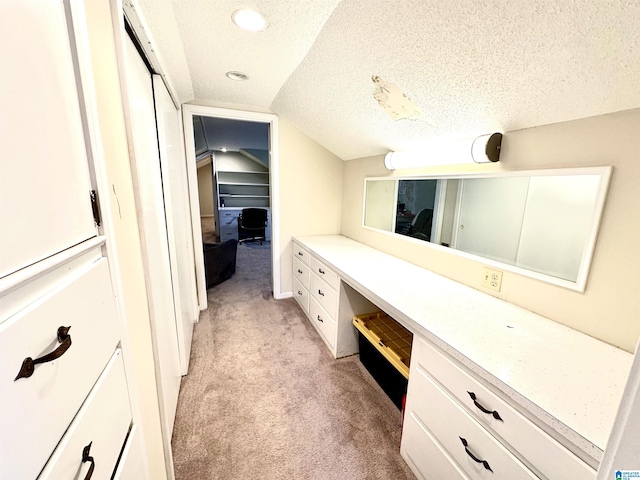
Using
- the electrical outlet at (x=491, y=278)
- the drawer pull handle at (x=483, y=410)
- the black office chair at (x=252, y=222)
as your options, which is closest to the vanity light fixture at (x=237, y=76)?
the electrical outlet at (x=491, y=278)

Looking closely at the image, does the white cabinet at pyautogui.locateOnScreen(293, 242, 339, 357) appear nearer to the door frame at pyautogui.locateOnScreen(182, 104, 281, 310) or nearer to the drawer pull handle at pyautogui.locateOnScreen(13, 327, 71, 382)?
the door frame at pyautogui.locateOnScreen(182, 104, 281, 310)

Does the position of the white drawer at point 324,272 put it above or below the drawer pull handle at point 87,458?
below

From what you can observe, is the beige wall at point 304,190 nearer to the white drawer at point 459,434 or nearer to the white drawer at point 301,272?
the white drawer at point 301,272

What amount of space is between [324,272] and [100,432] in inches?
66.2

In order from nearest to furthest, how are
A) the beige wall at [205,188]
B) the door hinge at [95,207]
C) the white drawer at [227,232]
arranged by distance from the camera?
the door hinge at [95,207], the white drawer at [227,232], the beige wall at [205,188]

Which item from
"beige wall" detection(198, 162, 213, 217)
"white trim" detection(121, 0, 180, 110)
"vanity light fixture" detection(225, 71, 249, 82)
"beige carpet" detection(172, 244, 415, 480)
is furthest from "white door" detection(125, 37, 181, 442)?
"beige wall" detection(198, 162, 213, 217)

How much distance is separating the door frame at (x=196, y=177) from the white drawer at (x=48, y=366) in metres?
2.07

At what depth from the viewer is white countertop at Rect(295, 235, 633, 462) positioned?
0.71 metres

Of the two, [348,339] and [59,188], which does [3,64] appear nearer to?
[59,188]

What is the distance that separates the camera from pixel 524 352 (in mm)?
966

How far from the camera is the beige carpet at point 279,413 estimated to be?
1274 mm

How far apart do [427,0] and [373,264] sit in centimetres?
150

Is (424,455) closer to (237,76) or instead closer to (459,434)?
(459,434)

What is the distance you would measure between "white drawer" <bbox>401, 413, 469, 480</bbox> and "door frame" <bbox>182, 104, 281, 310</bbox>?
81.6 inches
